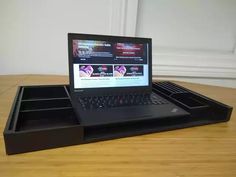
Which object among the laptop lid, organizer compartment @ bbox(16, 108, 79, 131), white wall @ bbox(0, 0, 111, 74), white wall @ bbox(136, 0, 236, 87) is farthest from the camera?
white wall @ bbox(136, 0, 236, 87)

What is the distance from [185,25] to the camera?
1.23 m

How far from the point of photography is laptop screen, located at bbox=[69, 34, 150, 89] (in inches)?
25.7

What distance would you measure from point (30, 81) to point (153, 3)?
0.72m

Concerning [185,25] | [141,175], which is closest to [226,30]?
[185,25]

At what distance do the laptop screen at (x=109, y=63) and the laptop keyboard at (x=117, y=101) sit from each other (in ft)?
0.14

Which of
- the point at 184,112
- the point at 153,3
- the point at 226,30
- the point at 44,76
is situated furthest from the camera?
the point at 226,30

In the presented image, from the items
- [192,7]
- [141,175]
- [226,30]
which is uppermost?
[192,7]

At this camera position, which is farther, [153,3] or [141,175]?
[153,3]

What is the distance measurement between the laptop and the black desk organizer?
0.09 ft

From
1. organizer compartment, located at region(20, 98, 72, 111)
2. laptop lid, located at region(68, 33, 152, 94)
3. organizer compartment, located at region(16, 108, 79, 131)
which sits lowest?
organizer compartment, located at region(16, 108, 79, 131)

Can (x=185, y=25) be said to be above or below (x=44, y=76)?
above

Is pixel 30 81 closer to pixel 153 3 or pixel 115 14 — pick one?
pixel 115 14

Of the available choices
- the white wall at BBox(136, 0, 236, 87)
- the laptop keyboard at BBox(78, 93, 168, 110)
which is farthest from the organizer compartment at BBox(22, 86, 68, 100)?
the white wall at BBox(136, 0, 236, 87)

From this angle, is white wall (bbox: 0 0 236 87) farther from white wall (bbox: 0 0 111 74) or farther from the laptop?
the laptop
